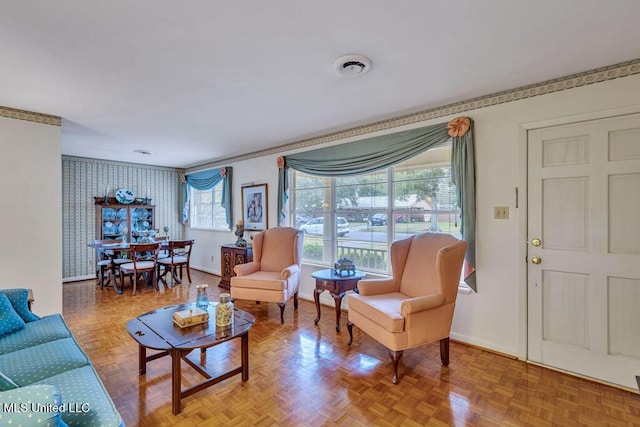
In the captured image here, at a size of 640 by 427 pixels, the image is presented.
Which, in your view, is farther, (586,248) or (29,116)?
(29,116)

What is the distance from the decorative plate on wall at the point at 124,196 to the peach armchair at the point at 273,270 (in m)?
3.47

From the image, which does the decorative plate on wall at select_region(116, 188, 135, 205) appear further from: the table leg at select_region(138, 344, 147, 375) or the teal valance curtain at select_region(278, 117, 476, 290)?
the table leg at select_region(138, 344, 147, 375)

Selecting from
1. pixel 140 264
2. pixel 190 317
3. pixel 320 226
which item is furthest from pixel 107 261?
pixel 190 317

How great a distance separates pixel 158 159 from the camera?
584 cm

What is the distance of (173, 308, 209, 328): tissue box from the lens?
223 centimetres

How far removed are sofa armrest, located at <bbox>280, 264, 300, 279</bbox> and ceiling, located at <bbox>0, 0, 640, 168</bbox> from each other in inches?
69.5

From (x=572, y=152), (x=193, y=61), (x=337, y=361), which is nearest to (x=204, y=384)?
(x=337, y=361)

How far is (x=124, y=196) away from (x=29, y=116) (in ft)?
9.82

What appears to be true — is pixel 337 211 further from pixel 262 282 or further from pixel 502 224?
pixel 502 224

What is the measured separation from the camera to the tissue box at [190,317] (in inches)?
87.7

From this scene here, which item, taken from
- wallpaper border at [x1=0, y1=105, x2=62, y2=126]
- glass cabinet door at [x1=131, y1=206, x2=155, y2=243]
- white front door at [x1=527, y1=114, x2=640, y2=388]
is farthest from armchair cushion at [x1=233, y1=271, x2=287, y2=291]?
glass cabinet door at [x1=131, y1=206, x2=155, y2=243]

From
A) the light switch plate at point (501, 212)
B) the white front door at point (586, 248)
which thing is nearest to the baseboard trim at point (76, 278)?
the light switch plate at point (501, 212)

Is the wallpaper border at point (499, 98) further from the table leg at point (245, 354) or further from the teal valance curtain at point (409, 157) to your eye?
the table leg at point (245, 354)

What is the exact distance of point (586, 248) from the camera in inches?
91.9
